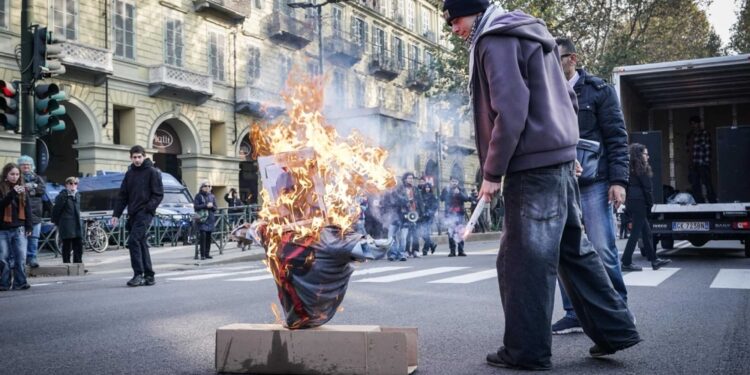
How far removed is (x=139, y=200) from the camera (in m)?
9.48

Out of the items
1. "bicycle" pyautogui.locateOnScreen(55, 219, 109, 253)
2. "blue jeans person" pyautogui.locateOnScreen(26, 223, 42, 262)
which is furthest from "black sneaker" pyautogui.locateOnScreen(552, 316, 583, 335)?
"bicycle" pyautogui.locateOnScreen(55, 219, 109, 253)

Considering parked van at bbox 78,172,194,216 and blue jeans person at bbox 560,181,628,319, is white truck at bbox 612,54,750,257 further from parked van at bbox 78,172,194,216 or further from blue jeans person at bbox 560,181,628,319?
parked van at bbox 78,172,194,216

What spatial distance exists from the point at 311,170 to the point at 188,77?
26.8 metres

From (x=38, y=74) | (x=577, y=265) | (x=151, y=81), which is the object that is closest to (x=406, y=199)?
(x=38, y=74)

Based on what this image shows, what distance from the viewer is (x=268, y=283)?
31.7 feet

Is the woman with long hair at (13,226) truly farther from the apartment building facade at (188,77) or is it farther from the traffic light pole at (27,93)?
the apartment building facade at (188,77)

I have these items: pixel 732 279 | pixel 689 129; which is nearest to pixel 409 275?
pixel 732 279

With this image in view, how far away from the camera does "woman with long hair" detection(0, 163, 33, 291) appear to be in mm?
9727

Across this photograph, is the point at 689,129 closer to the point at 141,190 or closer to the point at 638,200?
the point at 638,200

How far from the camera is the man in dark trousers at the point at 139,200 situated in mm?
9445

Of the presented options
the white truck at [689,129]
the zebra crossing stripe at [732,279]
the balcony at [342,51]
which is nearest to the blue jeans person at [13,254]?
the zebra crossing stripe at [732,279]

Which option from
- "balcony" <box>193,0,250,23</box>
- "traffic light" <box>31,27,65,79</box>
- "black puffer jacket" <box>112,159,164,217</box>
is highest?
"balcony" <box>193,0,250,23</box>

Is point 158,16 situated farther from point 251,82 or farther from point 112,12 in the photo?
point 251,82

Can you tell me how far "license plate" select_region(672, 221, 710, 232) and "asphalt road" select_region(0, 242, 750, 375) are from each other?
5.14 feet
